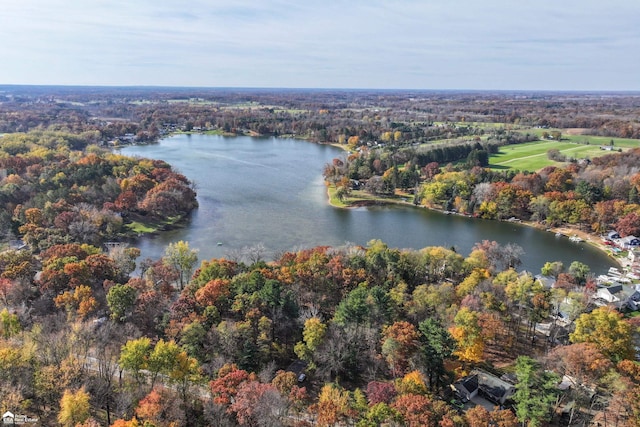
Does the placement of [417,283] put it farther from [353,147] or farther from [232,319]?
[353,147]

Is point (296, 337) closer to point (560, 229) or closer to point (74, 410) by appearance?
point (74, 410)

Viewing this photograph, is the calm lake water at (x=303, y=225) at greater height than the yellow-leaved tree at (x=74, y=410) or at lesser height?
lesser

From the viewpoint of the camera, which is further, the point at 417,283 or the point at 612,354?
the point at 417,283

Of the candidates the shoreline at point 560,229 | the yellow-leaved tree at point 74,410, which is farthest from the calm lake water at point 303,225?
the yellow-leaved tree at point 74,410

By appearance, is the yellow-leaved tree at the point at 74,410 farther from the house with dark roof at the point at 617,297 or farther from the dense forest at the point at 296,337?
the house with dark roof at the point at 617,297

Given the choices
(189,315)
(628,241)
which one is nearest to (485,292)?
(189,315)
